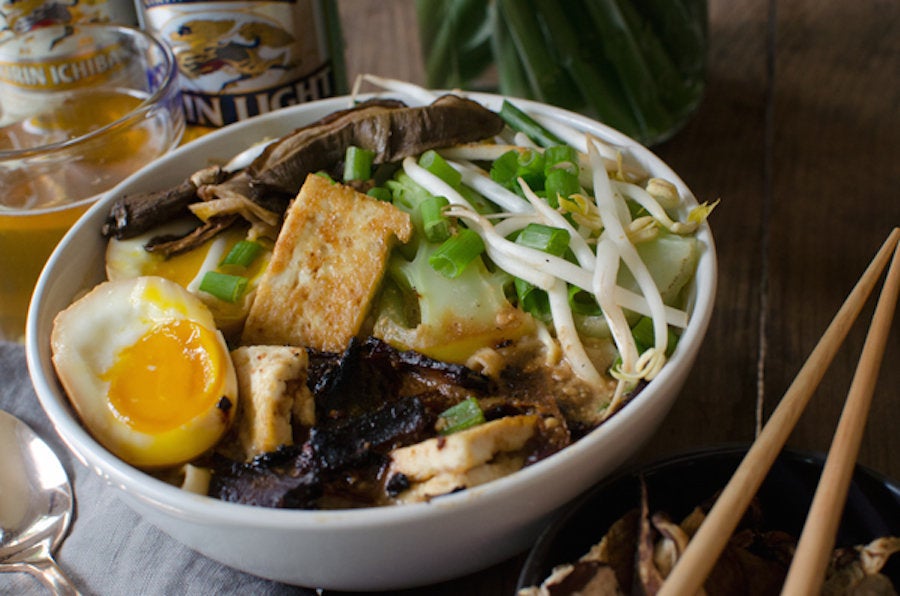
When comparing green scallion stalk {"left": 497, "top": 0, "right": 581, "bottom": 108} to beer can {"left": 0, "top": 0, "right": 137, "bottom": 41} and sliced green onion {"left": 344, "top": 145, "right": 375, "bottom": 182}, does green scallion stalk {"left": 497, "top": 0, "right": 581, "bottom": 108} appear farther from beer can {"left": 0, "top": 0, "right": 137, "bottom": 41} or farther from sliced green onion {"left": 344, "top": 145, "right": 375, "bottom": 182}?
beer can {"left": 0, "top": 0, "right": 137, "bottom": 41}

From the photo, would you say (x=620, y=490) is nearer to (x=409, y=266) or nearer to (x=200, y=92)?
(x=409, y=266)

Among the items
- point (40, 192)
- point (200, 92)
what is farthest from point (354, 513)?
point (200, 92)

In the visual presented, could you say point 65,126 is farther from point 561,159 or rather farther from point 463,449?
point 463,449

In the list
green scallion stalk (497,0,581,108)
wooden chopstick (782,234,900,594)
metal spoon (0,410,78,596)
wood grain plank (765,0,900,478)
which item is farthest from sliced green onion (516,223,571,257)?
metal spoon (0,410,78,596)

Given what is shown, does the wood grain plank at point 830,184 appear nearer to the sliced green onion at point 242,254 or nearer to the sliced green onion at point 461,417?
the sliced green onion at point 461,417

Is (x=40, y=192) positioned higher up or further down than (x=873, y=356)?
further down

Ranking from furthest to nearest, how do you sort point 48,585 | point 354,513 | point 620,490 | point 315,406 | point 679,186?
point 679,186, point 48,585, point 315,406, point 620,490, point 354,513

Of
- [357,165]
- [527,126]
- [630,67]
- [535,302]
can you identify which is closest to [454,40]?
[630,67]
